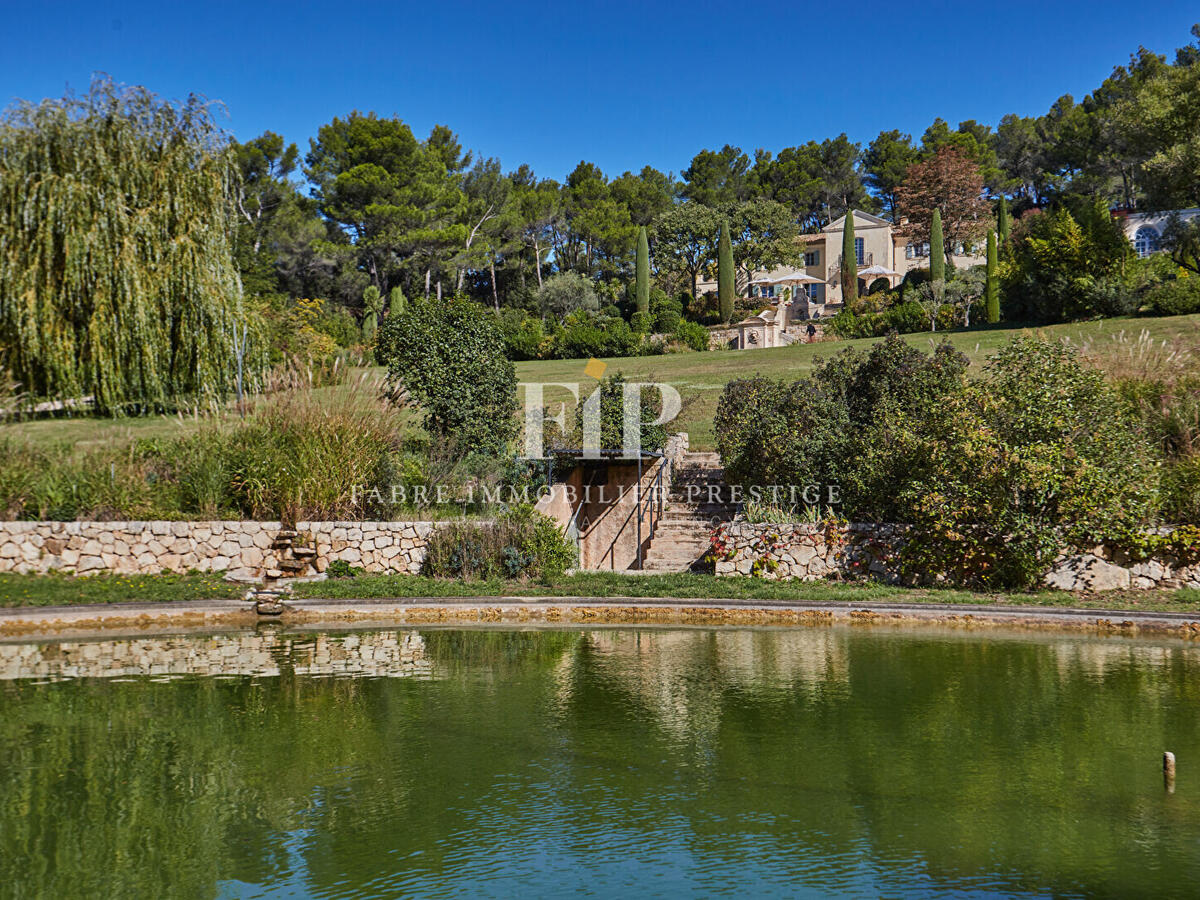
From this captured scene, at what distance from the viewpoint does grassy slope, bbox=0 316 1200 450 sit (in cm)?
1789

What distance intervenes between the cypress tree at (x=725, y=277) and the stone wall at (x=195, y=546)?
36.9 metres

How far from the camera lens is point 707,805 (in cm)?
613

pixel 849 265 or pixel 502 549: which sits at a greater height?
pixel 849 265

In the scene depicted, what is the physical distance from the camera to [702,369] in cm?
2888

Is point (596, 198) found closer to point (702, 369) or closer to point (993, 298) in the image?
point (993, 298)

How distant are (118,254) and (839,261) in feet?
167

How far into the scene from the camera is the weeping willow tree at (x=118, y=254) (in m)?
16.8

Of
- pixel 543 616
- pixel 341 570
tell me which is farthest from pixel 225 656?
pixel 543 616

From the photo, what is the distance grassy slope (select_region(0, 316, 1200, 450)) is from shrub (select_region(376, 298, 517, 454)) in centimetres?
226

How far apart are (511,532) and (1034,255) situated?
87.2 feet

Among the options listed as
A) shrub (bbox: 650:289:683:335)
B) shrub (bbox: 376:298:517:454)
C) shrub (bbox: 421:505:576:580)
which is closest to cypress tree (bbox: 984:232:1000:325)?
shrub (bbox: 650:289:683:335)

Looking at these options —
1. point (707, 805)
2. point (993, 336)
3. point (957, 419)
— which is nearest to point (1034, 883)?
point (707, 805)

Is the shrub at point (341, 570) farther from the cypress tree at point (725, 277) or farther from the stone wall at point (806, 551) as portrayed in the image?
the cypress tree at point (725, 277)
